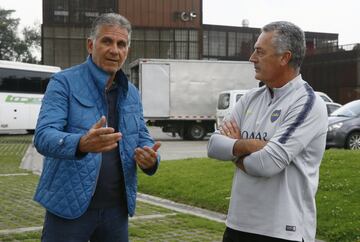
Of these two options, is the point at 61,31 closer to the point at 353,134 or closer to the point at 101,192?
the point at 353,134

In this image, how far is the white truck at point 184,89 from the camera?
2553 cm

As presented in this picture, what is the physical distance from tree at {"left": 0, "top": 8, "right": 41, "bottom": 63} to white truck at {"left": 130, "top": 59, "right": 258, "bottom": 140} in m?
52.6

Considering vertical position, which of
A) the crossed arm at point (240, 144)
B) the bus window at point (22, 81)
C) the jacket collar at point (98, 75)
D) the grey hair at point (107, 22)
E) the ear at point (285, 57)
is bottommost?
the bus window at point (22, 81)

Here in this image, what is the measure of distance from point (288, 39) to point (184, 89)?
2298 cm

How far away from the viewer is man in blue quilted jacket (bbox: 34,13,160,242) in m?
2.93

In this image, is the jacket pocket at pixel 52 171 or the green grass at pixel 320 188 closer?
the jacket pocket at pixel 52 171

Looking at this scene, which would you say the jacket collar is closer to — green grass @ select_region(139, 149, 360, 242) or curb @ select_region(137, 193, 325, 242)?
green grass @ select_region(139, 149, 360, 242)

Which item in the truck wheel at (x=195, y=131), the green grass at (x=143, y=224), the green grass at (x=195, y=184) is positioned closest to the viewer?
the green grass at (x=143, y=224)

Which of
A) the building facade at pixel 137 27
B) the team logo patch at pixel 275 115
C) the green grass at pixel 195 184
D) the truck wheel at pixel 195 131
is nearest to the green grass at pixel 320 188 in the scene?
the green grass at pixel 195 184

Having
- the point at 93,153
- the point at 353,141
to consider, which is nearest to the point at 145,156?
the point at 93,153

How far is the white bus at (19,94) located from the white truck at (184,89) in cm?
444

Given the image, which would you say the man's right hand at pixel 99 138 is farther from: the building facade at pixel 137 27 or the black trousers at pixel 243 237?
the building facade at pixel 137 27

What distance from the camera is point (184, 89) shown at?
26.1m

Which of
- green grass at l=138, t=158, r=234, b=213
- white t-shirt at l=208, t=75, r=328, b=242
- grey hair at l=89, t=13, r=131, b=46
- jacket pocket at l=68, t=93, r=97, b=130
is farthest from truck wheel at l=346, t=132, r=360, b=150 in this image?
jacket pocket at l=68, t=93, r=97, b=130
